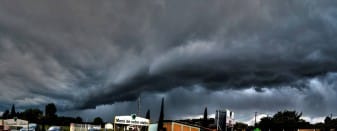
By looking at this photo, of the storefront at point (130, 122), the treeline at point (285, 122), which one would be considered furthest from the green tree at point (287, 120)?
the storefront at point (130, 122)

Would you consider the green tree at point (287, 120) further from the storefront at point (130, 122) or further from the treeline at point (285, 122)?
the storefront at point (130, 122)

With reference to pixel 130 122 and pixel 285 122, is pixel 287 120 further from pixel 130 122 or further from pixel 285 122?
pixel 130 122

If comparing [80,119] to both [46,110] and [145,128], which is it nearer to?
[46,110]

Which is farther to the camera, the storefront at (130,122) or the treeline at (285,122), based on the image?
the treeline at (285,122)

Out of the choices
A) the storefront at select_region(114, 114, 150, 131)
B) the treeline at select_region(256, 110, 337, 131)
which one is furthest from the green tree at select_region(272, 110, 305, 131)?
the storefront at select_region(114, 114, 150, 131)

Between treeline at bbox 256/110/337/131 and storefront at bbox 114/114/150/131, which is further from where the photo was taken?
treeline at bbox 256/110/337/131

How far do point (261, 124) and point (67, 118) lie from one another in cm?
7778

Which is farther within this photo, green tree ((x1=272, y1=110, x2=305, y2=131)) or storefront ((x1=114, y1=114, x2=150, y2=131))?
green tree ((x1=272, y1=110, x2=305, y2=131))

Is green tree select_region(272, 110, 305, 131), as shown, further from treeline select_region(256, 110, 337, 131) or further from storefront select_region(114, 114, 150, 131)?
storefront select_region(114, 114, 150, 131)

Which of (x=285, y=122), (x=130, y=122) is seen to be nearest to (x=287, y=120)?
(x=285, y=122)

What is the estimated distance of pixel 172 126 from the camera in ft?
181

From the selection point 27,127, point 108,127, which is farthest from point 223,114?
point 27,127

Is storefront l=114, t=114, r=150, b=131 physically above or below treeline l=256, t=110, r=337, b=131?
above

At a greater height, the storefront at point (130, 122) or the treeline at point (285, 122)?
the storefront at point (130, 122)
